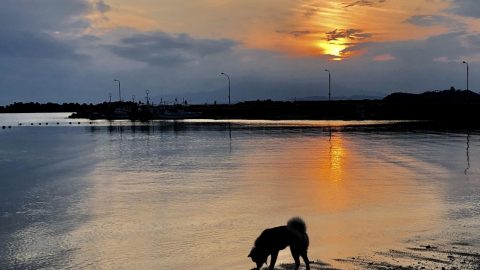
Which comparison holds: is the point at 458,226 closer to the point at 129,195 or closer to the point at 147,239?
the point at 147,239

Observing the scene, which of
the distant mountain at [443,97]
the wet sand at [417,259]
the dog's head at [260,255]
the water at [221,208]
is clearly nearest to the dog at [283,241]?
the dog's head at [260,255]

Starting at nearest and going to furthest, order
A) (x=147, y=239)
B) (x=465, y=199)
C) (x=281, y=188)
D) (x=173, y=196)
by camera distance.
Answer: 1. (x=147, y=239)
2. (x=465, y=199)
3. (x=173, y=196)
4. (x=281, y=188)

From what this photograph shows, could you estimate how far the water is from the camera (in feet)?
45.1

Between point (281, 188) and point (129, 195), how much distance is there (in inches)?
284

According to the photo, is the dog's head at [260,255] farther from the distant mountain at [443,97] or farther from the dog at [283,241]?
the distant mountain at [443,97]

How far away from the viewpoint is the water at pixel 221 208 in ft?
45.1

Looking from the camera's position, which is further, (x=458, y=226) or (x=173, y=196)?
(x=173, y=196)

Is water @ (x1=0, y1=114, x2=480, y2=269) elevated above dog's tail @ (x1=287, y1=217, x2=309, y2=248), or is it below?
below

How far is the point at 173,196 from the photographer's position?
75.5ft

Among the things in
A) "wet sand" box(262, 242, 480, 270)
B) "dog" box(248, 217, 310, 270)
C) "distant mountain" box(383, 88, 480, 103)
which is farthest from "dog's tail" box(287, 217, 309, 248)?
"distant mountain" box(383, 88, 480, 103)

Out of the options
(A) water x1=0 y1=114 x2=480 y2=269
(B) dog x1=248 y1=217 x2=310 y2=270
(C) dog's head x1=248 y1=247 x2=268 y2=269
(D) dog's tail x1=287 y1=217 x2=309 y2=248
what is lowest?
(A) water x1=0 y1=114 x2=480 y2=269

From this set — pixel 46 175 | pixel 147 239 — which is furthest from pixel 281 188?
pixel 46 175

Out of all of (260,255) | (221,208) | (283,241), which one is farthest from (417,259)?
(221,208)

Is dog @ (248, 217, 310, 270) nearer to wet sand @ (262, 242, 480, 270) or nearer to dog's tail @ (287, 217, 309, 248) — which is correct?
dog's tail @ (287, 217, 309, 248)
